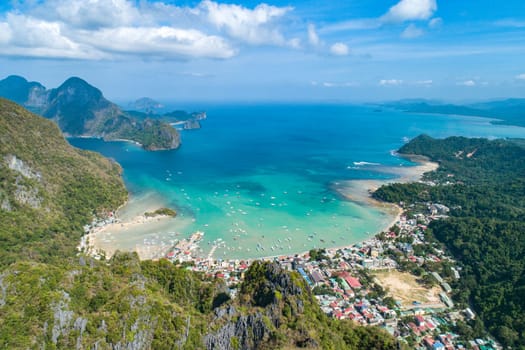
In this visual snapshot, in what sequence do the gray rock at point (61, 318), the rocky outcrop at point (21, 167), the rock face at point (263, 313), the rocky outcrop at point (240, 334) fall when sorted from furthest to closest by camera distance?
the rocky outcrop at point (21, 167), the rock face at point (263, 313), the rocky outcrop at point (240, 334), the gray rock at point (61, 318)

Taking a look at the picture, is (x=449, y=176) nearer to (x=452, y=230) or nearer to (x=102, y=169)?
(x=452, y=230)

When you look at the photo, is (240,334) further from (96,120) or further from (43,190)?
(96,120)

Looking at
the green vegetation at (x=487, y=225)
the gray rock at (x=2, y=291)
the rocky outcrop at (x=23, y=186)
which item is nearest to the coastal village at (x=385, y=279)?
the green vegetation at (x=487, y=225)

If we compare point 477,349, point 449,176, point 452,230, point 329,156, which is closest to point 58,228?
point 477,349

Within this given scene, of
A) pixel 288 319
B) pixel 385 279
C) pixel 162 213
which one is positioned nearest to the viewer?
pixel 288 319

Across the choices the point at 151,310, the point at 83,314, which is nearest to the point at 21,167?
the point at 83,314

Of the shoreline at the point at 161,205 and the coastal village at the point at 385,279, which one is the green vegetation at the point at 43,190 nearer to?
the shoreline at the point at 161,205
